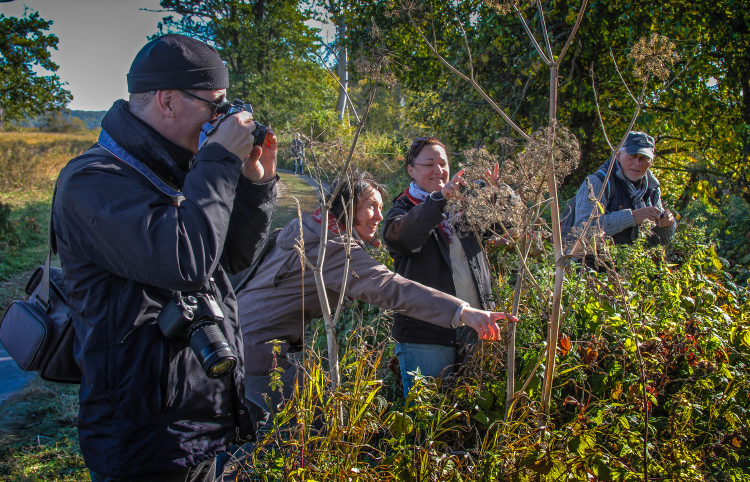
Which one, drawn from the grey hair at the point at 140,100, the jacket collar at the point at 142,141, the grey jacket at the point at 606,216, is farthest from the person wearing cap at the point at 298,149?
the grey jacket at the point at 606,216

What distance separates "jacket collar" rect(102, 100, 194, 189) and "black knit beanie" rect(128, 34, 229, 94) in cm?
10

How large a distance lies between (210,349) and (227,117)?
0.74 metres

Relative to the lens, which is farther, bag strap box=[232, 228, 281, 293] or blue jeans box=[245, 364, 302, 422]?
bag strap box=[232, 228, 281, 293]

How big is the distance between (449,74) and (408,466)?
5.94m

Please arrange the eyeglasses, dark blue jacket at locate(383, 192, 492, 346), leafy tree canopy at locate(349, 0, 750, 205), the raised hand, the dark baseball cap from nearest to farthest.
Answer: the eyeglasses
the raised hand
dark blue jacket at locate(383, 192, 492, 346)
the dark baseball cap
leafy tree canopy at locate(349, 0, 750, 205)

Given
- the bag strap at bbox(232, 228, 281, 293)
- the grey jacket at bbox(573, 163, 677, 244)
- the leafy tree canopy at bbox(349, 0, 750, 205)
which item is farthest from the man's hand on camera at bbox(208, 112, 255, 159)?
the leafy tree canopy at bbox(349, 0, 750, 205)

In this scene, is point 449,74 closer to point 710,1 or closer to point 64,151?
point 710,1

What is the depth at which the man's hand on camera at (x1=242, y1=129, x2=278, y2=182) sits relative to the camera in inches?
73.0

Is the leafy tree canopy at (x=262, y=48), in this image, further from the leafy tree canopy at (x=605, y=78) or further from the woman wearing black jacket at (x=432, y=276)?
the woman wearing black jacket at (x=432, y=276)

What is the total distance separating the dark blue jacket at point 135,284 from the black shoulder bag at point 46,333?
0.08 m

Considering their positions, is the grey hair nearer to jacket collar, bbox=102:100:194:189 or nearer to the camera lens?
jacket collar, bbox=102:100:194:189

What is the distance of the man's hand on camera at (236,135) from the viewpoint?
1619 millimetres

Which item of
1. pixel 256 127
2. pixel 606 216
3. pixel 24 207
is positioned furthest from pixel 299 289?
pixel 24 207

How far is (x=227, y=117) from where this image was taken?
1666 mm
